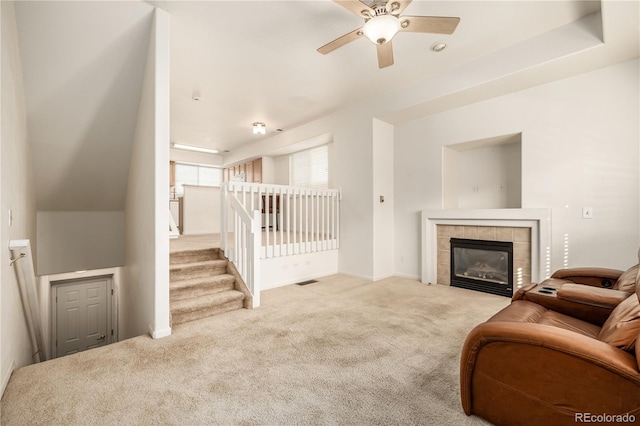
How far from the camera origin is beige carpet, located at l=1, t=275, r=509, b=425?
1.53 metres

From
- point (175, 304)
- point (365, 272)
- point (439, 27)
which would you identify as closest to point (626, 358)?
point (439, 27)

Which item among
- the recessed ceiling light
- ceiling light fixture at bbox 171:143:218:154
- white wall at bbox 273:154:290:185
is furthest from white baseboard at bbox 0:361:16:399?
ceiling light fixture at bbox 171:143:218:154

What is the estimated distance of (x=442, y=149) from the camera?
4254 mm

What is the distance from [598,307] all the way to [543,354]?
91 centimetres

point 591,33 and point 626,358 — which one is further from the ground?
point 591,33

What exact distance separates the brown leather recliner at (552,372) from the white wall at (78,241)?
546 cm

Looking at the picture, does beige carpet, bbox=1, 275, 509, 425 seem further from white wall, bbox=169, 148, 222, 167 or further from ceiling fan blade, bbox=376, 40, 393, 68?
white wall, bbox=169, 148, 222, 167

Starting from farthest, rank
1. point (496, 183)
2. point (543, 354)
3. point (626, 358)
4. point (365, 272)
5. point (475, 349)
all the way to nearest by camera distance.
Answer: point (365, 272)
point (496, 183)
point (475, 349)
point (543, 354)
point (626, 358)

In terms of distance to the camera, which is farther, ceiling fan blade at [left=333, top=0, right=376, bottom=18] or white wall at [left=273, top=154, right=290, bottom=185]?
white wall at [left=273, top=154, right=290, bottom=185]

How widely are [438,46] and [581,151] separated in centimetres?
198

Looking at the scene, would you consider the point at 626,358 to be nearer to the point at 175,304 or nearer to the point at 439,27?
the point at 439,27

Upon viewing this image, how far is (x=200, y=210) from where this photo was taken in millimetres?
6566

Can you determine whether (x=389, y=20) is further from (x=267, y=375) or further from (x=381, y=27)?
(x=267, y=375)

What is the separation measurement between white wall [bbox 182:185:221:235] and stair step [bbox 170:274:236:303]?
10.4ft
